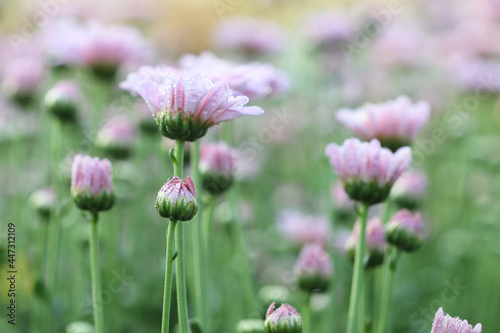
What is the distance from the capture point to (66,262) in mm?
2986

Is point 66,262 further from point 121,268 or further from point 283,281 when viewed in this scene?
point 283,281

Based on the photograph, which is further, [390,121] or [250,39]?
[250,39]

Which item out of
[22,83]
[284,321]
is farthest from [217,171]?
[22,83]

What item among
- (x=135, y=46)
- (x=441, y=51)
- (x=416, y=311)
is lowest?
(x=416, y=311)

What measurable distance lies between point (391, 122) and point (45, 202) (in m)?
1.23

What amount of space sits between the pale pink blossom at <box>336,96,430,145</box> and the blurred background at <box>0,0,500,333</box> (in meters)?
0.31

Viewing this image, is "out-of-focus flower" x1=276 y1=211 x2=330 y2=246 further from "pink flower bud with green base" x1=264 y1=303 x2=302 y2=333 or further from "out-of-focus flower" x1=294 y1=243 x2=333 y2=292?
"pink flower bud with green base" x1=264 y1=303 x2=302 y2=333

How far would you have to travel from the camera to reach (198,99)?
4.05 feet

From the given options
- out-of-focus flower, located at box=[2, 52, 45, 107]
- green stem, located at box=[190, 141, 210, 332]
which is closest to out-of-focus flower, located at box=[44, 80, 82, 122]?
out-of-focus flower, located at box=[2, 52, 45, 107]

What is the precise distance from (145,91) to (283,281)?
1.88 meters

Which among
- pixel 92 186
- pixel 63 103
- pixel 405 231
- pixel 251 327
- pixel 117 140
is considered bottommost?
pixel 251 327

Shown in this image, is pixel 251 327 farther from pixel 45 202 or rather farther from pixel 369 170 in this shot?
pixel 45 202

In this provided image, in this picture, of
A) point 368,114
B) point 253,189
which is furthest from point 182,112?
point 253,189

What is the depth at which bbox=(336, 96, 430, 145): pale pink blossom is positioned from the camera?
1.71 meters
